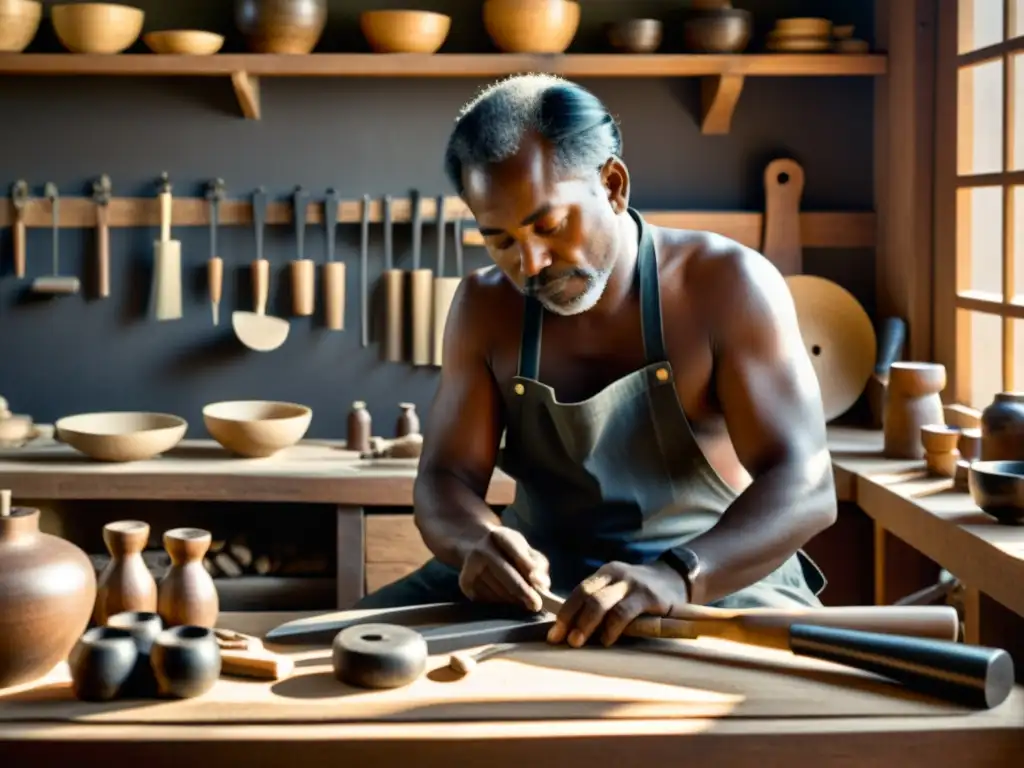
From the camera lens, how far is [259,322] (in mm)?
4086

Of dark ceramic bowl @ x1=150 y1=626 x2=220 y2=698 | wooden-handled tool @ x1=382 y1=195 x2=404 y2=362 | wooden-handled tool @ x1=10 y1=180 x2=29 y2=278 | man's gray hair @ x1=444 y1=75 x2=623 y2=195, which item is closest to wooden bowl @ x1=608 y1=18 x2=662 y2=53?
wooden-handled tool @ x1=382 y1=195 x2=404 y2=362

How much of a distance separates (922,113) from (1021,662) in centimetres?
178

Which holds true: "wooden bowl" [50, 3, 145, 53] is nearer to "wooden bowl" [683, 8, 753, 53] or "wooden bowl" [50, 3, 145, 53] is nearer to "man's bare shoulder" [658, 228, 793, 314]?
"wooden bowl" [683, 8, 753, 53]

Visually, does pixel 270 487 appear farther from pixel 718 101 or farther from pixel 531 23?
pixel 718 101

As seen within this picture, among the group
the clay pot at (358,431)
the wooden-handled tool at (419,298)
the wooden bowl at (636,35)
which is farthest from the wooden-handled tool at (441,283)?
the wooden bowl at (636,35)

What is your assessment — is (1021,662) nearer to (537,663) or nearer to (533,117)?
(537,663)

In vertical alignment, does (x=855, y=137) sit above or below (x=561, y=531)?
above

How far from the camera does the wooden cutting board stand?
61.9 inches

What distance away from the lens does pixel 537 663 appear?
1756mm

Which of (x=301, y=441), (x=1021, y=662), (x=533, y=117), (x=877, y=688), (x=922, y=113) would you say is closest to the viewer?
(x=877, y=688)

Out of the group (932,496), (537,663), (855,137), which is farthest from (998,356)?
(537,663)

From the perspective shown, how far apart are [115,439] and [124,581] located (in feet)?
5.83

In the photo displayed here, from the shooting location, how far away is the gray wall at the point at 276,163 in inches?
161

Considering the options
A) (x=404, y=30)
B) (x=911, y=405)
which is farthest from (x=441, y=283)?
(x=911, y=405)
